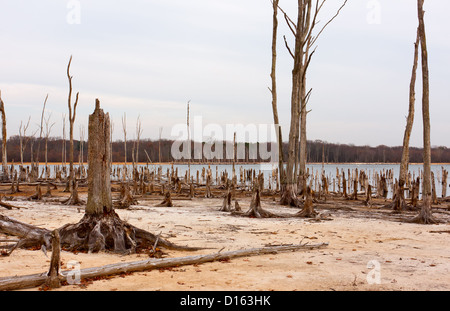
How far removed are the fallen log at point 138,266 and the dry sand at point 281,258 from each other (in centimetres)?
11

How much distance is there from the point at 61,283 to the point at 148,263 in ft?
3.55

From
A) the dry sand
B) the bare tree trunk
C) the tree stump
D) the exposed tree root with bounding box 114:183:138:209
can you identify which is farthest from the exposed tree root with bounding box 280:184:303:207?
the tree stump

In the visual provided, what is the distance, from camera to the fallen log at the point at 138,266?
470 centimetres

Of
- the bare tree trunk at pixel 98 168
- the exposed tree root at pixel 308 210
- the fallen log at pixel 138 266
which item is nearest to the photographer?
the fallen log at pixel 138 266

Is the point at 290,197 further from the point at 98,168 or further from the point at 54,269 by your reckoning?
the point at 54,269

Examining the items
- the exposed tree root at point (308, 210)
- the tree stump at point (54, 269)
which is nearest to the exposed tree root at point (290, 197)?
the exposed tree root at point (308, 210)

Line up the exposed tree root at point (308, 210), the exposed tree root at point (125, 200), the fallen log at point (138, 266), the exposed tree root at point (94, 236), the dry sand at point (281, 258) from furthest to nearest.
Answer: the exposed tree root at point (125, 200) < the exposed tree root at point (308, 210) < the exposed tree root at point (94, 236) < the dry sand at point (281, 258) < the fallen log at point (138, 266)

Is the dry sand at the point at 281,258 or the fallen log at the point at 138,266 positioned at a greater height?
the fallen log at the point at 138,266

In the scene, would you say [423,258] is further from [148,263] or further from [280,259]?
[148,263]

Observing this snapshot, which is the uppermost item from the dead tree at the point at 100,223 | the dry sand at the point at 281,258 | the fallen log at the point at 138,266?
the dead tree at the point at 100,223

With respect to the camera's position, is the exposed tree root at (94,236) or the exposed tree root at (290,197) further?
the exposed tree root at (290,197)

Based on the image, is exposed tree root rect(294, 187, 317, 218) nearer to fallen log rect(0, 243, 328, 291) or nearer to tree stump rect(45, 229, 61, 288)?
fallen log rect(0, 243, 328, 291)

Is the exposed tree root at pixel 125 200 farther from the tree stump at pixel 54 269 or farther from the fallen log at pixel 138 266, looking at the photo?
the tree stump at pixel 54 269
